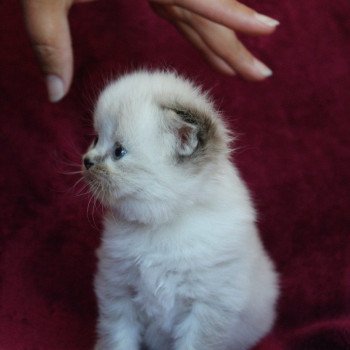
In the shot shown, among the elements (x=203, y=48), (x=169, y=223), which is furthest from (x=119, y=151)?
(x=203, y=48)

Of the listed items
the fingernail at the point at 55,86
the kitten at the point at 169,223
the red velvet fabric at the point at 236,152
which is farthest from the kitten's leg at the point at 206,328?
the fingernail at the point at 55,86

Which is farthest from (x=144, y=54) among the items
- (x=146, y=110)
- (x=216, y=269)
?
(x=216, y=269)

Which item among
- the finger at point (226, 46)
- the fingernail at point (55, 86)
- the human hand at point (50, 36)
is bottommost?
the finger at point (226, 46)

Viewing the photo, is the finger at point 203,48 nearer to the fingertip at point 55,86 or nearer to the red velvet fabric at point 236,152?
the red velvet fabric at point 236,152

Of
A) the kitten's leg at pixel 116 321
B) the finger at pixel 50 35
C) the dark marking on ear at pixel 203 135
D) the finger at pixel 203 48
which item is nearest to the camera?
the finger at pixel 50 35

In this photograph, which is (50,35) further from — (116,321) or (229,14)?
(116,321)

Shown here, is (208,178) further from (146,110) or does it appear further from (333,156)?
(333,156)

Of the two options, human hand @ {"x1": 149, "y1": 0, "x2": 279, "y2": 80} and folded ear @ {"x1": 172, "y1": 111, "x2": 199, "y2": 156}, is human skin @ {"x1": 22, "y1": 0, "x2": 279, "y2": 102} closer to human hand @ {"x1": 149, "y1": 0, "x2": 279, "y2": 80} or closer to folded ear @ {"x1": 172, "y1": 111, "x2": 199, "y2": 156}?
human hand @ {"x1": 149, "y1": 0, "x2": 279, "y2": 80}
